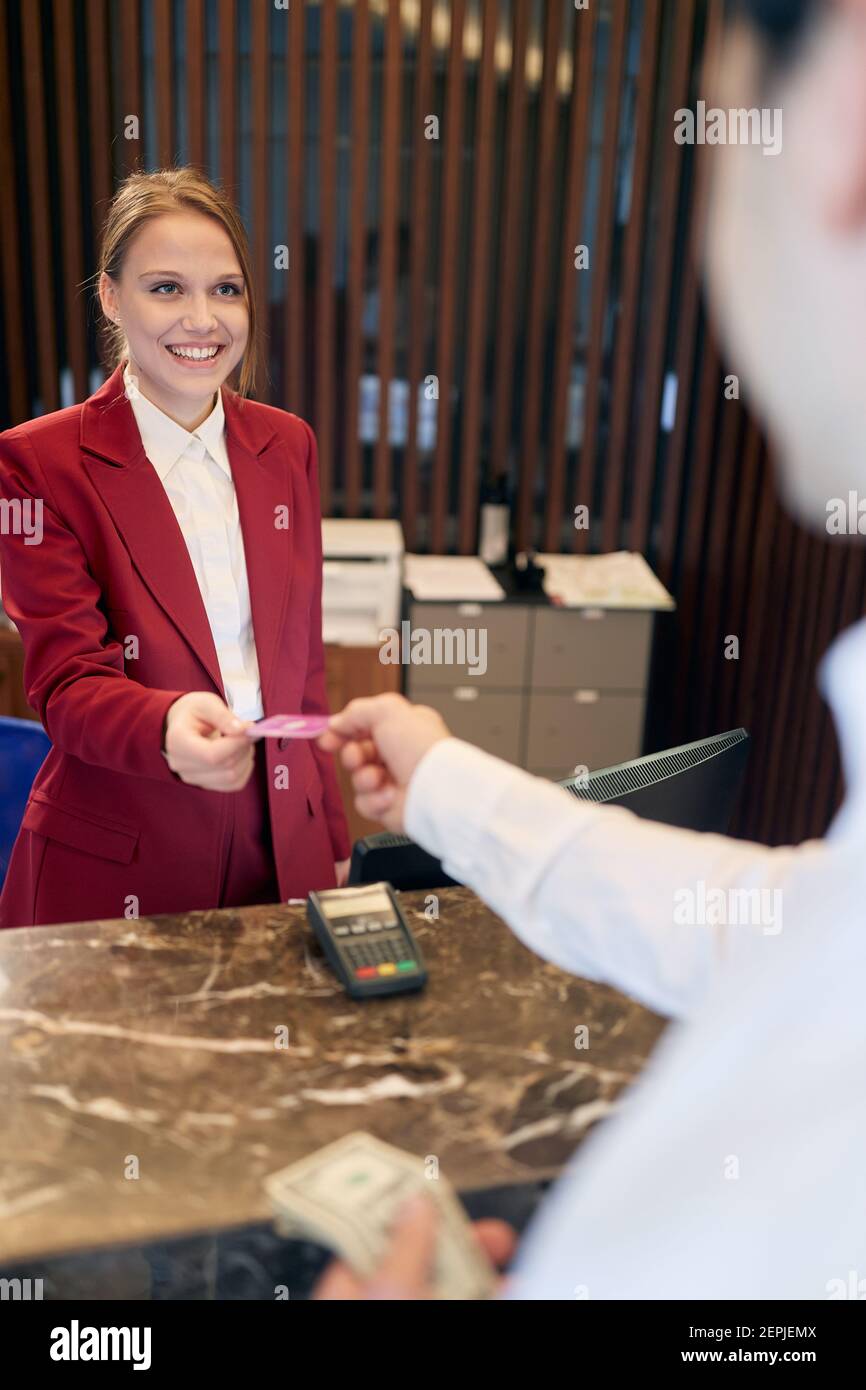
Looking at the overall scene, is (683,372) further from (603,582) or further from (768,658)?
(768,658)

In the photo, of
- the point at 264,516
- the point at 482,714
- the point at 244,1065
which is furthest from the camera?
the point at 482,714

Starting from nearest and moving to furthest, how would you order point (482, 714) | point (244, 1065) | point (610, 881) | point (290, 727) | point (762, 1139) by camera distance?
point (762, 1139) → point (610, 881) → point (244, 1065) → point (290, 727) → point (482, 714)

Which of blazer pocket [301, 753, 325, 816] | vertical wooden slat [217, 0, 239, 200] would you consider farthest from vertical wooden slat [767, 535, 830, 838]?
blazer pocket [301, 753, 325, 816]

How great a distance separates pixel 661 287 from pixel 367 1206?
4028 millimetres

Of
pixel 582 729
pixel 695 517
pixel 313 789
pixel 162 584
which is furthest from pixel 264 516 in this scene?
pixel 695 517

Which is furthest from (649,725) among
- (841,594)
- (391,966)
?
(391,966)

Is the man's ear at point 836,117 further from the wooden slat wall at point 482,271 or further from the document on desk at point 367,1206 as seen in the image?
the wooden slat wall at point 482,271

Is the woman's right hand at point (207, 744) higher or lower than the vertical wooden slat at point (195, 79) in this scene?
lower

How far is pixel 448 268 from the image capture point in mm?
4520

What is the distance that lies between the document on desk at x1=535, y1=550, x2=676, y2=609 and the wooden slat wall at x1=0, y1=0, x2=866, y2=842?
0.57ft

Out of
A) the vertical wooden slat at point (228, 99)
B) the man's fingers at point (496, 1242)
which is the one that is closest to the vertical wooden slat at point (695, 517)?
the vertical wooden slat at point (228, 99)

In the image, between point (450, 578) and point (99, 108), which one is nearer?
point (99, 108)

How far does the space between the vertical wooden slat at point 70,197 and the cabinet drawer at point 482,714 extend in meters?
1.69

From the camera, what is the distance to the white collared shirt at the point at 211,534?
2.21 m
